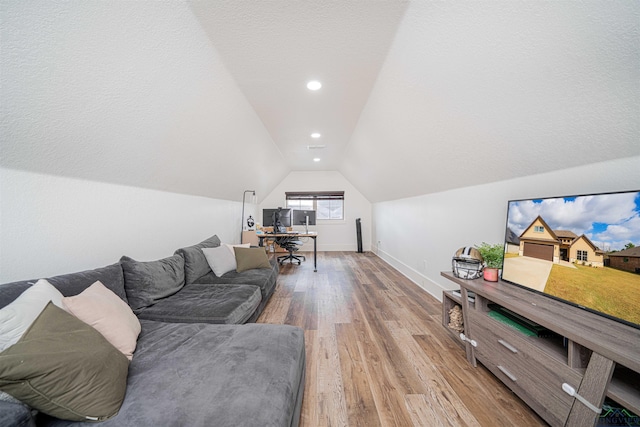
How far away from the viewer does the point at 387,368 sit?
67.9 inches

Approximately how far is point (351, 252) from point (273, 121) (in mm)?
4594

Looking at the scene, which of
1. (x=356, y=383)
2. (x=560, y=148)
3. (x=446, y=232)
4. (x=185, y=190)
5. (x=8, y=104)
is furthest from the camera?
(x=185, y=190)

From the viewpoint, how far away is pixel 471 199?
2479 millimetres

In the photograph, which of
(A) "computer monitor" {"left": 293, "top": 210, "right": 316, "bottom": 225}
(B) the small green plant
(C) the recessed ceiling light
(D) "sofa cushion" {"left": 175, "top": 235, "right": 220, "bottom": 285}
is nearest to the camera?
(B) the small green plant

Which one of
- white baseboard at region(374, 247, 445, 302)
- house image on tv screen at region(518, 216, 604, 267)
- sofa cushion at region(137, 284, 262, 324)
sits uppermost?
house image on tv screen at region(518, 216, 604, 267)

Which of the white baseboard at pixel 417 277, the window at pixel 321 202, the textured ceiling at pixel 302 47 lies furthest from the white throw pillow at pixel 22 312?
A: the window at pixel 321 202

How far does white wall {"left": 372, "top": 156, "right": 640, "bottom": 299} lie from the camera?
1.39 meters

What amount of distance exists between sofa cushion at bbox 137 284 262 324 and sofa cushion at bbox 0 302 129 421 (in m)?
0.78

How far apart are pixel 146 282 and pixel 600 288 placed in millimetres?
3061

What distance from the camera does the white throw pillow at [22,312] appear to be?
87 centimetres

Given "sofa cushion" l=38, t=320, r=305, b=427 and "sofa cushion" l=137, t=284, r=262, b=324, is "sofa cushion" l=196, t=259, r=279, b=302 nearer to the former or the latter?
"sofa cushion" l=137, t=284, r=262, b=324

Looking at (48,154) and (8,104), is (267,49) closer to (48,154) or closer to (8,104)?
(8,104)

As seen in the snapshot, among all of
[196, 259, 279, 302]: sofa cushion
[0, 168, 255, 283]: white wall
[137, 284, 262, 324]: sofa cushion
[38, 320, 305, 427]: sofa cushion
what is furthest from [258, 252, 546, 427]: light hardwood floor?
[0, 168, 255, 283]: white wall

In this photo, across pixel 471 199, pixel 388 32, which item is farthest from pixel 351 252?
pixel 388 32
